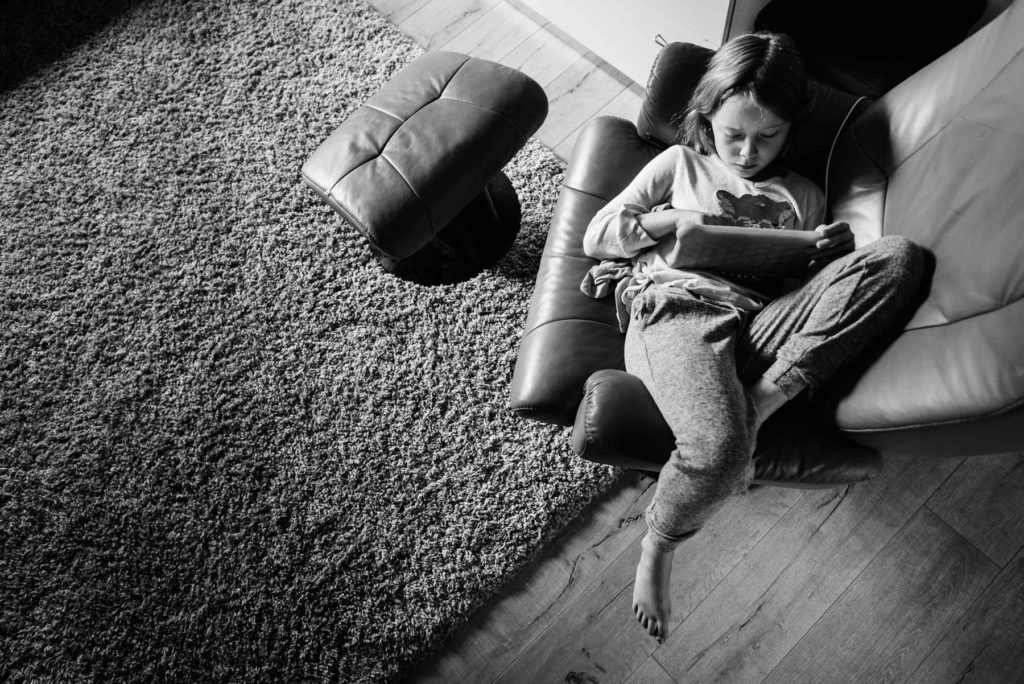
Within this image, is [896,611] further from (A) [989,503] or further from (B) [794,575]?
(A) [989,503]

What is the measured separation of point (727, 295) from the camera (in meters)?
1.21

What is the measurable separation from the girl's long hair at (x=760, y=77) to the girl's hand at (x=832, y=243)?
206 millimetres

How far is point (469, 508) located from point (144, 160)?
140 centimetres

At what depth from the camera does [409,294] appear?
5.83 ft

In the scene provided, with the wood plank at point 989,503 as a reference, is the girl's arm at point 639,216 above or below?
above

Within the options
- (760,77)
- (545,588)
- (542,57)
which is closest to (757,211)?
(760,77)

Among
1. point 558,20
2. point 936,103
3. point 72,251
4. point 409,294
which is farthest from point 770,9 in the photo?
point 72,251

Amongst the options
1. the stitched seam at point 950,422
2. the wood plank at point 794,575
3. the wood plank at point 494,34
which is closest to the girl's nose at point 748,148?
the stitched seam at point 950,422

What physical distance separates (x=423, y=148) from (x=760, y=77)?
638 millimetres

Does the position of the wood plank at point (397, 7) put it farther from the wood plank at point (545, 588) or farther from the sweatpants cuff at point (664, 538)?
the sweatpants cuff at point (664, 538)

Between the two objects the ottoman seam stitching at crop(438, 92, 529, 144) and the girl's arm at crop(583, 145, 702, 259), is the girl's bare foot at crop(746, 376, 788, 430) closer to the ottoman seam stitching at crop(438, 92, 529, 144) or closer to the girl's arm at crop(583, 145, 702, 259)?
the girl's arm at crop(583, 145, 702, 259)

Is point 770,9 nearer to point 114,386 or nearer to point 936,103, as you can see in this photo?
point 936,103

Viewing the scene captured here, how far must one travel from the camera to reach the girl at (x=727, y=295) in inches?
41.8

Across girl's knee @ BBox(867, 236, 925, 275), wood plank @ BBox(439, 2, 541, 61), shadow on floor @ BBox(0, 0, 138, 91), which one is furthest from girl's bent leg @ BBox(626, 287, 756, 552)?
shadow on floor @ BBox(0, 0, 138, 91)
